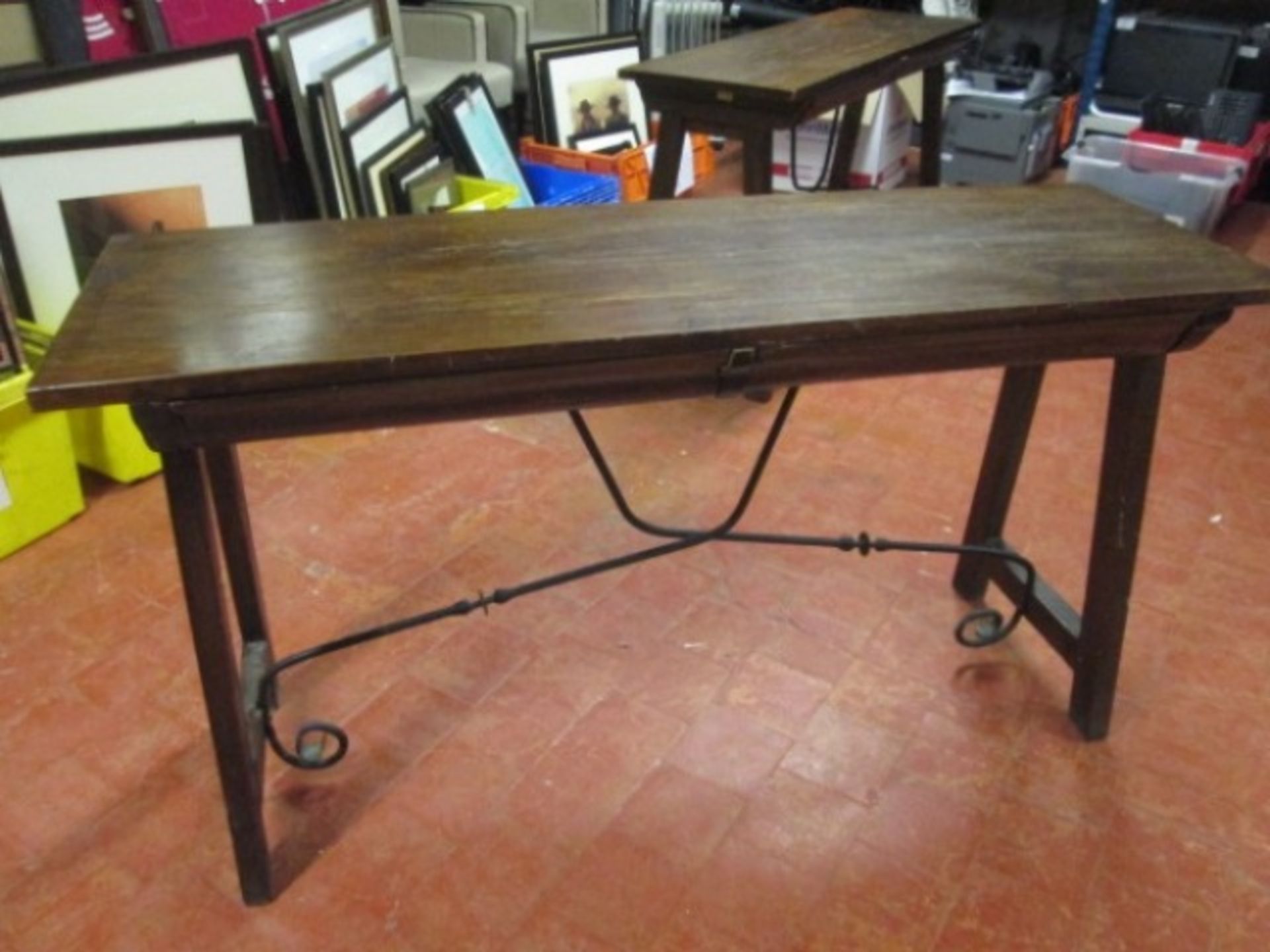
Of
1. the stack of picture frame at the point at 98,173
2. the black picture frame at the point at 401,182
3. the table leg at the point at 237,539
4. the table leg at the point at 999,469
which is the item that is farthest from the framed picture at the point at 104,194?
the table leg at the point at 999,469

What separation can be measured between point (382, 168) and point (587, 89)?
1.13 meters

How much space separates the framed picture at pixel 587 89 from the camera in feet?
12.3

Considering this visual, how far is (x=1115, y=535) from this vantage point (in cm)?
151

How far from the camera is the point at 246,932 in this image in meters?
1.37

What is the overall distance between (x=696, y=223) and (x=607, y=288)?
11.4 inches

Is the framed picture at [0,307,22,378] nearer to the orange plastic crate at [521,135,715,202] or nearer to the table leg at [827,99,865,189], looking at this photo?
the orange plastic crate at [521,135,715,202]

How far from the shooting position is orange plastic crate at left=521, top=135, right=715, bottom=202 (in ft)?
11.6

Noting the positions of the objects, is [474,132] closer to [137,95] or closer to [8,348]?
[137,95]

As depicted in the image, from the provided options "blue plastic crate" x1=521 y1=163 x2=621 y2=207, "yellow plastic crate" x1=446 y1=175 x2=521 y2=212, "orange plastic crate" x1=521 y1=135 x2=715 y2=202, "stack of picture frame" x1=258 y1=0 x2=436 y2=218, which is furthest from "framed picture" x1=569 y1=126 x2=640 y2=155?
"stack of picture frame" x1=258 y1=0 x2=436 y2=218

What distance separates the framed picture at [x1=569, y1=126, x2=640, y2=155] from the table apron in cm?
280

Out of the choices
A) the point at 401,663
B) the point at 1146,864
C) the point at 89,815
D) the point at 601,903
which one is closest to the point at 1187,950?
the point at 1146,864

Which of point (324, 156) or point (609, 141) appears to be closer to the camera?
point (324, 156)

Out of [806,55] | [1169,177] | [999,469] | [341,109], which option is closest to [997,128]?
[1169,177]

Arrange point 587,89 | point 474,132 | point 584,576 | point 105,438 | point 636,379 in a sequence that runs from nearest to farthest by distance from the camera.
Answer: point 636,379 → point 584,576 → point 105,438 → point 474,132 → point 587,89
